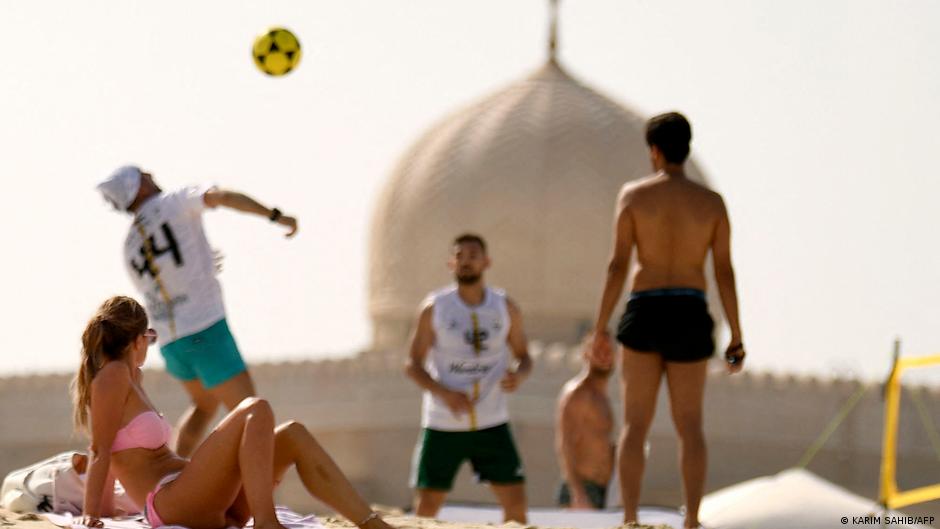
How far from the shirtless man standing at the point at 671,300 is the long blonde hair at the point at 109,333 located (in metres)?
2.07

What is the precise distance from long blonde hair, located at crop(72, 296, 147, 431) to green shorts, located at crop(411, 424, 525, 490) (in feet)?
9.47

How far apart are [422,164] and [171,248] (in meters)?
19.5

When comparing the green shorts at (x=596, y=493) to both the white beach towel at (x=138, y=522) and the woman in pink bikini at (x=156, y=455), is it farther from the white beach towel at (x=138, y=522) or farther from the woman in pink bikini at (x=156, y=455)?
the woman in pink bikini at (x=156, y=455)

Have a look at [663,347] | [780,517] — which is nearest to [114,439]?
[663,347]

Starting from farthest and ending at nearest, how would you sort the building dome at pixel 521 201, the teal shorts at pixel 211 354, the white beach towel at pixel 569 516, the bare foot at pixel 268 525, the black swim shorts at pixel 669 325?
the building dome at pixel 521 201, the white beach towel at pixel 569 516, the teal shorts at pixel 211 354, the black swim shorts at pixel 669 325, the bare foot at pixel 268 525

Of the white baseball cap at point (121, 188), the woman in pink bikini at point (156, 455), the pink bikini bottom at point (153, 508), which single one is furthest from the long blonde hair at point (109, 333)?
the white baseball cap at point (121, 188)

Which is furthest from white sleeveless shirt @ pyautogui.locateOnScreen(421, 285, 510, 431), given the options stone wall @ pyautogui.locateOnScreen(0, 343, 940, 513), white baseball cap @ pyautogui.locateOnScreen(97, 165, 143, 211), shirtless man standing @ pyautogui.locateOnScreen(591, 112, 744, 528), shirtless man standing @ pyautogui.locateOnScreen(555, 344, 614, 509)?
stone wall @ pyautogui.locateOnScreen(0, 343, 940, 513)

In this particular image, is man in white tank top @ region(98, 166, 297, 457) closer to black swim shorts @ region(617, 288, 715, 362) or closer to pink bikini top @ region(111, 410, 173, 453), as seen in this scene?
pink bikini top @ region(111, 410, 173, 453)

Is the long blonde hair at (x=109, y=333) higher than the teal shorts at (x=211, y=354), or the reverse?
the long blonde hair at (x=109, y=333)

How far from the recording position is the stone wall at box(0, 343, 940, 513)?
20.0 metres

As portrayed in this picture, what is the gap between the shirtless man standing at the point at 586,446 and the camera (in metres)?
10.1

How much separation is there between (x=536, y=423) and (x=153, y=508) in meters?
14.2

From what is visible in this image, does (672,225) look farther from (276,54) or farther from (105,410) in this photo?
(276,54)

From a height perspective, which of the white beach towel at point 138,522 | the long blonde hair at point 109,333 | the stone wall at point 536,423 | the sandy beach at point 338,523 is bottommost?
the stone wall at point 536,423
